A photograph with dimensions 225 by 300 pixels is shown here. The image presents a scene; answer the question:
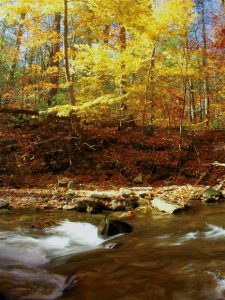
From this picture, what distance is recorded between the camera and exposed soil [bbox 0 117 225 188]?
13578 mm

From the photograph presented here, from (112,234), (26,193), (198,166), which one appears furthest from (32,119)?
(112,234)

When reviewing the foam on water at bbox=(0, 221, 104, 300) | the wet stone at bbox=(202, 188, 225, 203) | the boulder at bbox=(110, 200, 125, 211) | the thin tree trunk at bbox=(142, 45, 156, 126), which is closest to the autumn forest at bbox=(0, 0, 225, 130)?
the thin tree trunk at bbox=(142, 45, 156, 126)

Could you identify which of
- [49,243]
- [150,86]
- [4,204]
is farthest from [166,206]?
[150,86]

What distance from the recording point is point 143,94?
676 inches

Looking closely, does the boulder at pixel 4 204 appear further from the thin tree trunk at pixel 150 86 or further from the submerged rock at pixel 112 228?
the thin tree trunk at pixel 150 86

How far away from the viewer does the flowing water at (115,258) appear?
496cm

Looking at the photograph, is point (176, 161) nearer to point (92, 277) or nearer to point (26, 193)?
point (26, 193)

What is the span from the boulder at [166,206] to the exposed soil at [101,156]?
8.51 ft

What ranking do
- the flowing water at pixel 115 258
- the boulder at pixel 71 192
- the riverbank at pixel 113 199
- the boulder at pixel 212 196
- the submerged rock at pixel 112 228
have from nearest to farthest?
the flowing water at pixel 115 258
the submerged rock at pixel 112 228
the riverbank at pixel 113 199
the boulder at pixel 212 196
the boulder at pixel 71 192

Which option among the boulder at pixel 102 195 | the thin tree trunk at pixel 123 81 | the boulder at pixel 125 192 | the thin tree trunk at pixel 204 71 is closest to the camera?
the boulder at pixel 102 195

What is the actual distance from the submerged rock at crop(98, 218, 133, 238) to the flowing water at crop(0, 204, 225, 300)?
173mm

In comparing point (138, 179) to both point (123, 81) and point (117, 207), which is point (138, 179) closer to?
point (117, 207)

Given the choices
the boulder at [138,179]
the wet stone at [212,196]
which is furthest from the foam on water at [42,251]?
the boulder at [138,179]

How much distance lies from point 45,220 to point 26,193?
8.81ft
